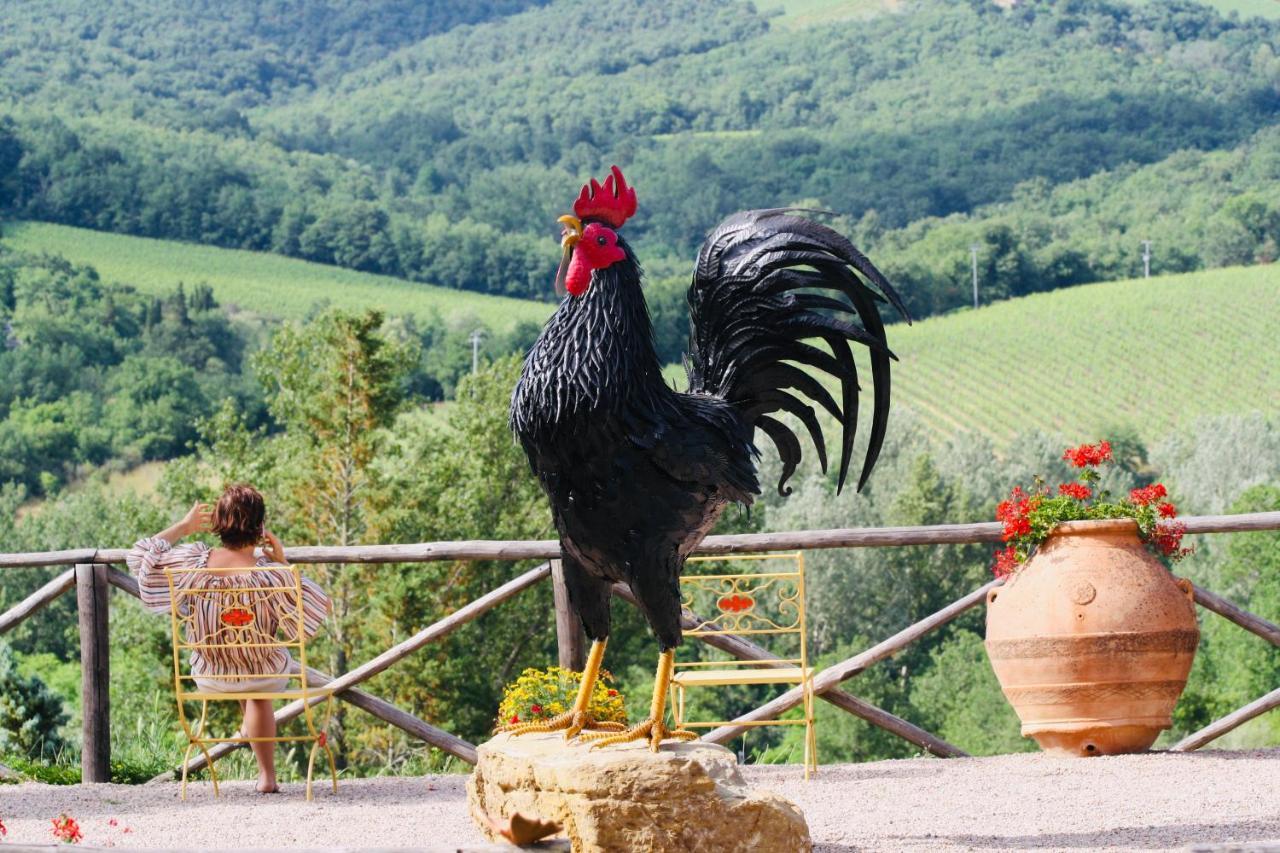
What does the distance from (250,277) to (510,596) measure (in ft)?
217

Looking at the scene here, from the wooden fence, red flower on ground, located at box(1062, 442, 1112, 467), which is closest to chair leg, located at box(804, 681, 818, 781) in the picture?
the wooden fence

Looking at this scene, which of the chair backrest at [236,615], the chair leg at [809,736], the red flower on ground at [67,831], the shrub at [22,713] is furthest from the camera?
the shrub at [22,713]

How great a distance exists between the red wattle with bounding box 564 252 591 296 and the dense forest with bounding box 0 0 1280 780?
2.18 metres

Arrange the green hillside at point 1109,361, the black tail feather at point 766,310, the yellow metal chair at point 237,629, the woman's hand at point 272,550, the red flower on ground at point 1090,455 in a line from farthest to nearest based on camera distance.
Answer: the green hillside at point 1109,361
the red flower on ground at point 1090,455
the woman's hand at point 272,550
the yellow metal chair at point 237,629
the black tail feather at point 766,310

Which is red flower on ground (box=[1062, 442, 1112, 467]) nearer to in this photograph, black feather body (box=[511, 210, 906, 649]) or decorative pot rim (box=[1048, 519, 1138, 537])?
decorative pot rim (box=[1048, 519, 1138, 537])

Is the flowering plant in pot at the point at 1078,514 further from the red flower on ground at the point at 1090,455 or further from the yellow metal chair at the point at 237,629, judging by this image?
the yellow metal chair at the point at 237,629

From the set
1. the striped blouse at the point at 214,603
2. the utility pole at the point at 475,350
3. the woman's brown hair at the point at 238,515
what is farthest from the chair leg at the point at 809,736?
the utility pole at the point at 475,350

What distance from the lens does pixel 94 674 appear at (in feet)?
24.4

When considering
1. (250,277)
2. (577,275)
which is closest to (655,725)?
(577,275)

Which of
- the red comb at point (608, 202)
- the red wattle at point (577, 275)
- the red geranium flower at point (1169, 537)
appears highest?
the red comb at point (608, 202)

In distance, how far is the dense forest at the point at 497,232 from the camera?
95.3ft

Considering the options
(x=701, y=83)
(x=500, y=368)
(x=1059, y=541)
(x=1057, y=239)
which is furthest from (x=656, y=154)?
(x=1059, y=541)

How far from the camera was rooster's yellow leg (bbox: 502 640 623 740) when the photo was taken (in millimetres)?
4648

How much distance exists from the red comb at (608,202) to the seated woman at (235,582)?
2787mm
